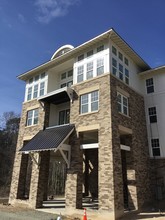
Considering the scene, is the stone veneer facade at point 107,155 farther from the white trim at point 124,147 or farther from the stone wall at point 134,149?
the white trim at point 124,147

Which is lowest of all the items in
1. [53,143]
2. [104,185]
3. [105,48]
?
[104,185]

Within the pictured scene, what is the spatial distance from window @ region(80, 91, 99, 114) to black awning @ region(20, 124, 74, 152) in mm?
1877

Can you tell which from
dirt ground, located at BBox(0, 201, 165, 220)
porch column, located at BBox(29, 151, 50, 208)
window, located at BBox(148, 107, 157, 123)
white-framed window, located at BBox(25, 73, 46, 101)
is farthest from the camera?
white-framed window, located at BBox(25, 73, 46, 101)

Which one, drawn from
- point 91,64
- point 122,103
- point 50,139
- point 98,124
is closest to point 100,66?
point 91,64

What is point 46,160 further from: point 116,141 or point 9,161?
point 9,161

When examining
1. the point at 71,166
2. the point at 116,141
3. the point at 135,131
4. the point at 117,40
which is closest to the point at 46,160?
the point at 71,166

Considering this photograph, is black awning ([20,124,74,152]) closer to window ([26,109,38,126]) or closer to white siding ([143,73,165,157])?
window ([26,109,38,126])

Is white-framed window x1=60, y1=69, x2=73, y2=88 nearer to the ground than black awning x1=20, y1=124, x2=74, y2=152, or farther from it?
farther from it

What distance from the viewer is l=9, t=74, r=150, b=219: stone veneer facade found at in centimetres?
1322

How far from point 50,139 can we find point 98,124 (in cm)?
413

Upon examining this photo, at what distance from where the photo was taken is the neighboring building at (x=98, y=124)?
1436 cm

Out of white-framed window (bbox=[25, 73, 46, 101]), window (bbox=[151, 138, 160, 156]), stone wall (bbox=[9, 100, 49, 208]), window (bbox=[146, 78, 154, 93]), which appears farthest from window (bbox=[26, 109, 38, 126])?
window (bbox=[146, 78, 154, 93])

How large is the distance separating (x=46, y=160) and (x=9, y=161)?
25.7 m

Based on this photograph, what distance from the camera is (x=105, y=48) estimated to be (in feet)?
55.7
